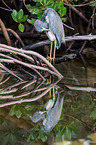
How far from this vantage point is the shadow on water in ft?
2.89

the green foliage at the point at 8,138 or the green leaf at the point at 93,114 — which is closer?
the green foliage at the point at 8,138

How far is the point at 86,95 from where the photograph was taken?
153cm

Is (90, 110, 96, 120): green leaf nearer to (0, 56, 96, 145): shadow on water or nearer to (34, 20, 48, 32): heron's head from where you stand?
(0, 56, 96, 145): shadow on water

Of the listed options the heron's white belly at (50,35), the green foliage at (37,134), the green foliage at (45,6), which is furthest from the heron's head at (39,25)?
the green foliage at (37,134)

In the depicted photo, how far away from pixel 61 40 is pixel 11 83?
→ 1031 mm

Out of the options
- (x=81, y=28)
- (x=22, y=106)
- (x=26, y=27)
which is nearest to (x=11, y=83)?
(x=22, y=106)

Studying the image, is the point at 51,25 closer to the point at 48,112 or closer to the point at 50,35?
the point at 50,35

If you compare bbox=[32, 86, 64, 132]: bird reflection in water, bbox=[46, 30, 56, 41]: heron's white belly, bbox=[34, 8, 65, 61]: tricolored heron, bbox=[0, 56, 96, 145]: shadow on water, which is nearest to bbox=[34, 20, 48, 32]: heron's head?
bbox=[34, 8, 65, 61]: tricolored heron

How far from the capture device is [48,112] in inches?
46.8

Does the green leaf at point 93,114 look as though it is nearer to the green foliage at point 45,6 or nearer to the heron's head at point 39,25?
the heron's head at point 39,25

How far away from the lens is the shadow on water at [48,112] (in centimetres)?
88

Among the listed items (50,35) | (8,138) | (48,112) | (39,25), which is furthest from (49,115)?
(50,35)

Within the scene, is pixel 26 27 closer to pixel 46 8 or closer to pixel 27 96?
pixel 46 8

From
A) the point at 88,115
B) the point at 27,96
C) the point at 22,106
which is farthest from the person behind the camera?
the point at 27,96
